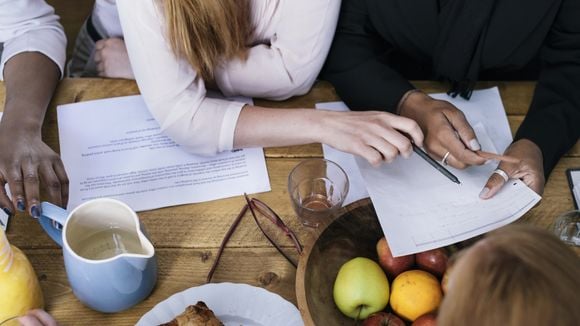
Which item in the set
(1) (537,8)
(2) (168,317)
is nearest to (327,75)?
(1) (537,8)

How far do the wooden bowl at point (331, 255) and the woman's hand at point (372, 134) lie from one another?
0.29 ft

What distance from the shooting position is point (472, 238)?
2.78 feet

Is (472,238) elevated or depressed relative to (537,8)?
depressed

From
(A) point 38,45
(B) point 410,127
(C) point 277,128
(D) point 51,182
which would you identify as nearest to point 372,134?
(B) point 410,127

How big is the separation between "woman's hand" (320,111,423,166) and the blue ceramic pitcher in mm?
344

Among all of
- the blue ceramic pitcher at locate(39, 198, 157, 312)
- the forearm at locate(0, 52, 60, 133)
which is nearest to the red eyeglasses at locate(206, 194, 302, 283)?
the blue ceramic pitcher at locate(39, 198, 157, 312)

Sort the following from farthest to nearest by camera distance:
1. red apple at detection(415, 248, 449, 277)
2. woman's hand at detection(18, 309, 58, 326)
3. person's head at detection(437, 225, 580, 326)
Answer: red apple at detection(415, 248, 449, 277), woman's hand at detection(18, 309, 58, 326), person's head at detection(437, 225, 580, 326)

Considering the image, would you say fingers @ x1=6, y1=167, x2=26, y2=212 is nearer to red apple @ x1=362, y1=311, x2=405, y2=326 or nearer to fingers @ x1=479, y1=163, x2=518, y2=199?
red apple @ x1=362, y1=311, x2=405, y2=326

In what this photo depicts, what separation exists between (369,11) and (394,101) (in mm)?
178

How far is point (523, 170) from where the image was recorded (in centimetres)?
96

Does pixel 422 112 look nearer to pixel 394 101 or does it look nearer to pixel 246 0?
pixel 394 101

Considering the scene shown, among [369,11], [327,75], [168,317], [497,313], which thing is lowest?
[168,317]

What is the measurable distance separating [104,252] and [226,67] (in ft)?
1.32

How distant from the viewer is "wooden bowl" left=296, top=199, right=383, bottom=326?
2.56 feet
